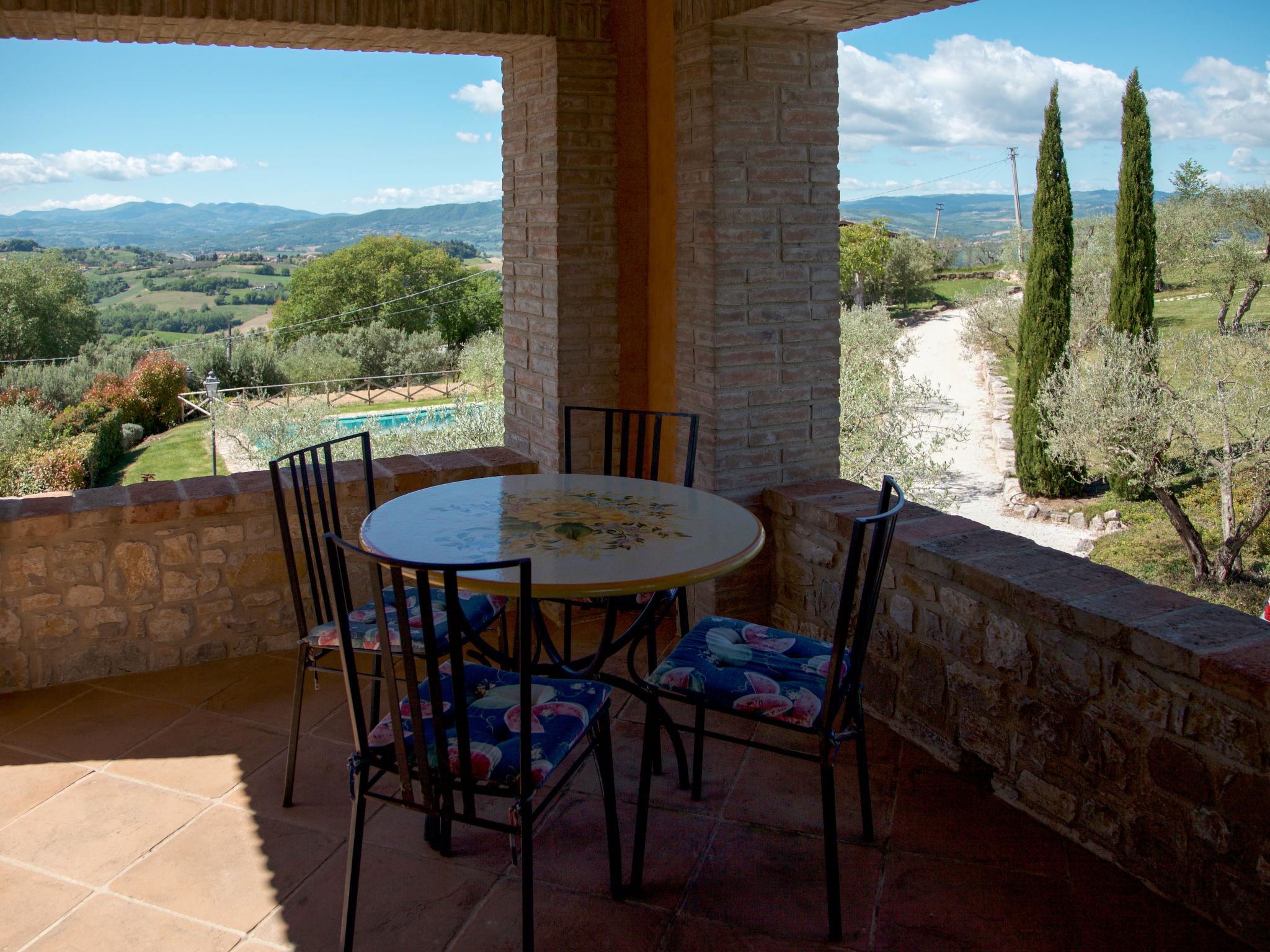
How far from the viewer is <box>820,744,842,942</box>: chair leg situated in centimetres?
188

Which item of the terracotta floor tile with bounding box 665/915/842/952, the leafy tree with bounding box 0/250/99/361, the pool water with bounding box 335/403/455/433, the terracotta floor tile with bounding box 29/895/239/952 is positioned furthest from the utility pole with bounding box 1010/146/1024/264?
the leafy tree with bounding box 0/250/99/361

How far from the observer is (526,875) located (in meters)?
Result: 1.68

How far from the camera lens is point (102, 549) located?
123 inches

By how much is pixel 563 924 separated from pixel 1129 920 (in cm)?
114

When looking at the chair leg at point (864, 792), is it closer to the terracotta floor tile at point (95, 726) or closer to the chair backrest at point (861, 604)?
the chair backrest at point (861, 604)

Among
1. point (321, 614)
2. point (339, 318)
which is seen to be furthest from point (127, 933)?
point (339, 318)

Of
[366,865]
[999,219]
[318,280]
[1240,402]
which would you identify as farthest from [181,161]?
[366,865]

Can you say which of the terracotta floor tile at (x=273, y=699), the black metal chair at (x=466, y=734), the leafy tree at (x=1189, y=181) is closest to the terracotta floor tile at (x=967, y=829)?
the black metal chair at (x=466, y=734)

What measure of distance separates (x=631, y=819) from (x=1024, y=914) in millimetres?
898

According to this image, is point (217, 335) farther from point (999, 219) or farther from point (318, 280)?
point (999, 219)

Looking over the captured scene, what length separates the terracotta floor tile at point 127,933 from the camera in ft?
6.21

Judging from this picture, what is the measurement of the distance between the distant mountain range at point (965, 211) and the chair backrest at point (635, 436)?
842 cm

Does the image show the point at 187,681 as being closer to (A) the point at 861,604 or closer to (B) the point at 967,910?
(A) the point at 861,604

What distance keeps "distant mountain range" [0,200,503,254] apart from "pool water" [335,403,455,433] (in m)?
6.25
